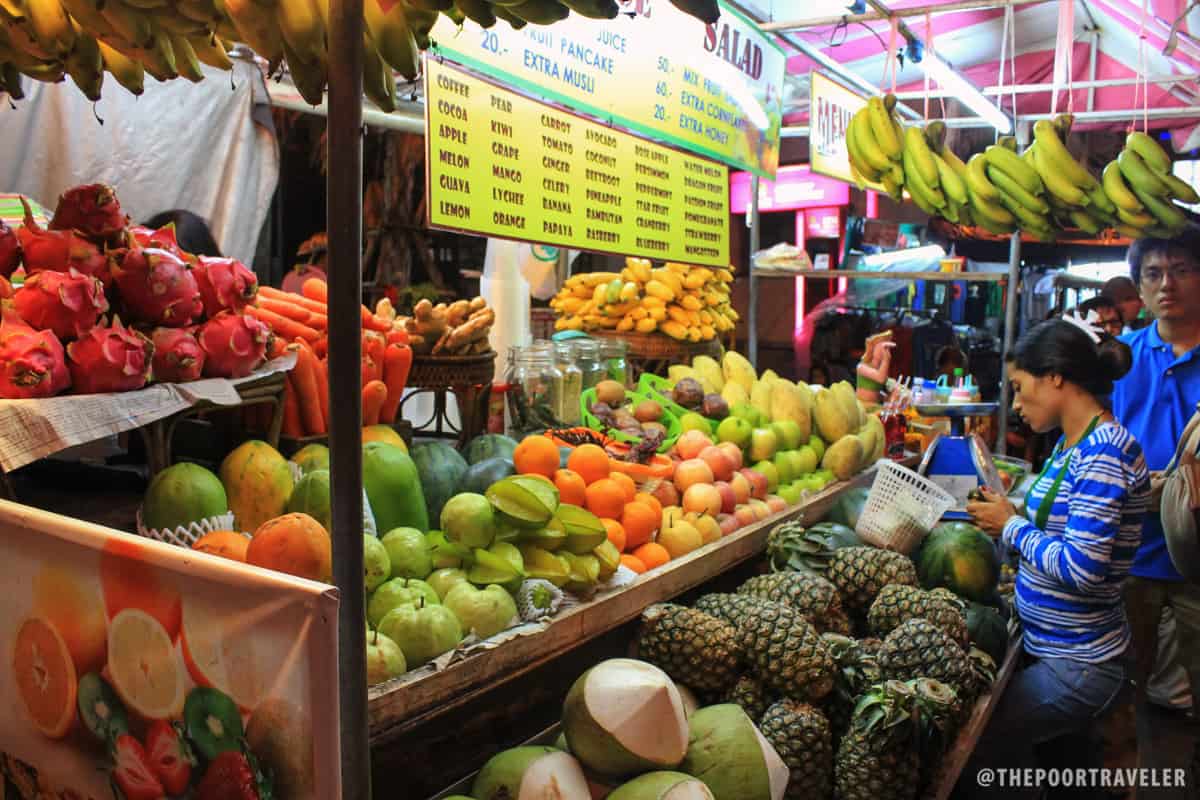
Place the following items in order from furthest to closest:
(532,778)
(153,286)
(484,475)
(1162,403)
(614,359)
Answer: (614,359) < (1162,403) < (484,475) < (153,286) < (532,778)

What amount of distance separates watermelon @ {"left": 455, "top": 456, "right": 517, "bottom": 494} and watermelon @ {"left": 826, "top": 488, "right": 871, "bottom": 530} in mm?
1788

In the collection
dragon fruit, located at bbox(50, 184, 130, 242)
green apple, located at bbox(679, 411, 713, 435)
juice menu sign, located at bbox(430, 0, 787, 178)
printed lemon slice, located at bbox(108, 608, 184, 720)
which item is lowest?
green apple, located at bbox(679, 411, 713, 435)

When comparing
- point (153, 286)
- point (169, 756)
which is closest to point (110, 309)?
point (153, 286)

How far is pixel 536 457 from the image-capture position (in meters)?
2.62

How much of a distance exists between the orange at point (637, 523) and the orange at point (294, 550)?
117cm

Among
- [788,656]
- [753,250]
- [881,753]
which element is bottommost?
[881,753]

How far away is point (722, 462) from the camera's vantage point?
3516mm

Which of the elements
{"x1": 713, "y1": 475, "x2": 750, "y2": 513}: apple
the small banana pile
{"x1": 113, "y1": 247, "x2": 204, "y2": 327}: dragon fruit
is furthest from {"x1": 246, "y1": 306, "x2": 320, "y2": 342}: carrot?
the small banana pile

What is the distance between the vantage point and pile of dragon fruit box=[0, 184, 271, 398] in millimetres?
1985

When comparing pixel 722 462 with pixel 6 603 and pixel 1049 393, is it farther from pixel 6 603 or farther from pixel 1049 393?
pixel 6 603

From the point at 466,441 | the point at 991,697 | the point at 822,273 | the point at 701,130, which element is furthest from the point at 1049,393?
the point at 822,273

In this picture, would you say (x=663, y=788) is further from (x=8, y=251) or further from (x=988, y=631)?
(x=8, y=251)

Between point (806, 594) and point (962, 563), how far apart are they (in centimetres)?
91

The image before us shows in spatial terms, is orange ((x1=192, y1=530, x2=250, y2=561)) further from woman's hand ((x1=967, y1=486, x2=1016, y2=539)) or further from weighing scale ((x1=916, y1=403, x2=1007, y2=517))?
weighing scale ((x1=916, y1=403, x2=1007, y2=517))
